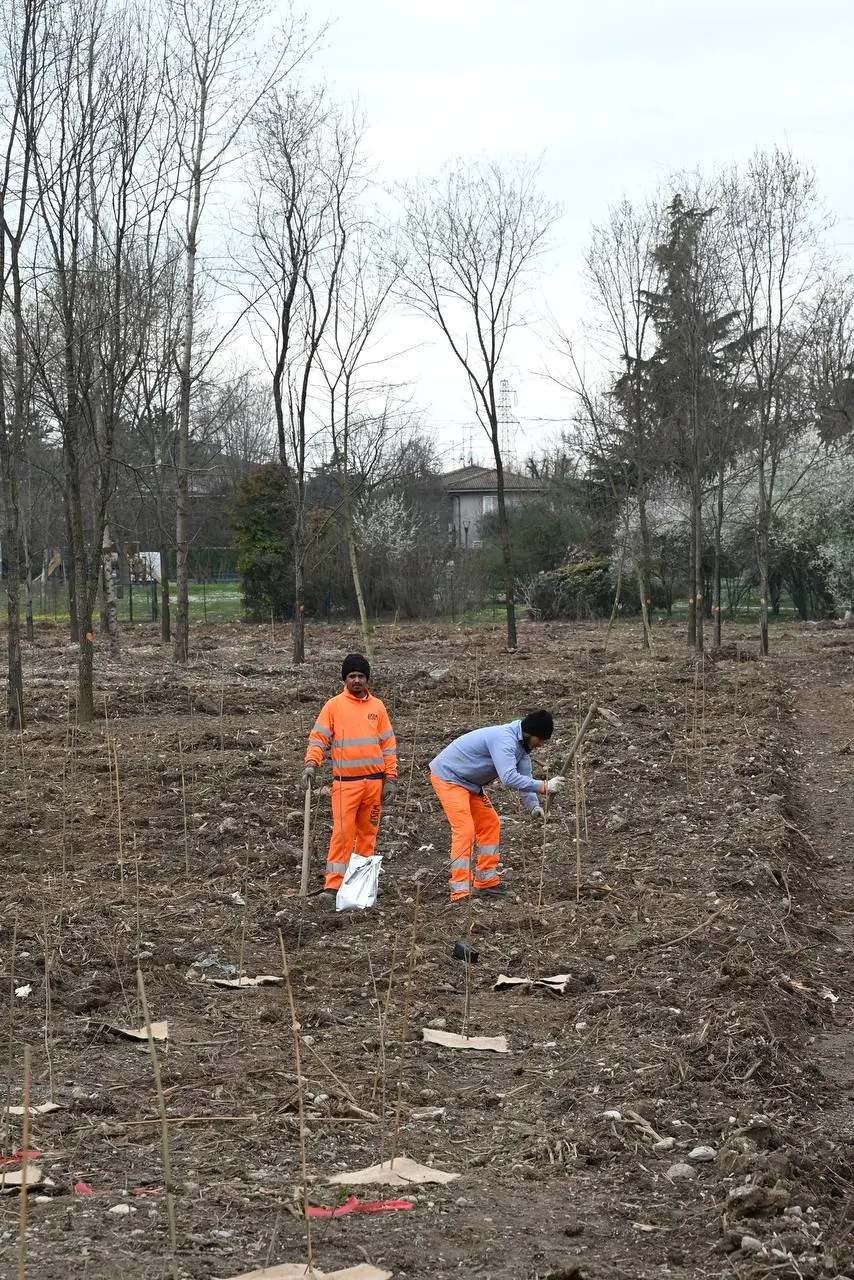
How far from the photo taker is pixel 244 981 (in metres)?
6.82

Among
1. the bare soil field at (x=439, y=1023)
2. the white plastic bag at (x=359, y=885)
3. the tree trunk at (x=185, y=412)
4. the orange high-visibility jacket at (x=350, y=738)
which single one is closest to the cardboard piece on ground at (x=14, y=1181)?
the bare soil field at (x=439, y=1023)

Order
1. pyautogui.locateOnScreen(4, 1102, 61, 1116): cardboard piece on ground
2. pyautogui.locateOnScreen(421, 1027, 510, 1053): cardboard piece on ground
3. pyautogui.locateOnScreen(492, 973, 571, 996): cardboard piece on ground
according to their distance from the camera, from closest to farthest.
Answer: pyautogui.locateOnScreen(4, 1102, 61, 1116): cardboard piece on ground < pyautogui.locateOnScreen(421, 1027, 510, 1053): cardboard piece on ground < pyautogui.locateOnScreen(492, 973, 571, 996): cardboard piece on ground

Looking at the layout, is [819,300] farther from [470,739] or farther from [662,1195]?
[662,1195]

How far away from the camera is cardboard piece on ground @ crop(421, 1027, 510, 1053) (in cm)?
587

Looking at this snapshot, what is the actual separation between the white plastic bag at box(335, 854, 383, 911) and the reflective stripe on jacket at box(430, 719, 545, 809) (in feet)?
2.23

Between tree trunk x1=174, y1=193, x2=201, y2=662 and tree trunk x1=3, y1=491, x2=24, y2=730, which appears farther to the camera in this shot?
tree trunk x1=174, y1=193, x2=201, y2=662

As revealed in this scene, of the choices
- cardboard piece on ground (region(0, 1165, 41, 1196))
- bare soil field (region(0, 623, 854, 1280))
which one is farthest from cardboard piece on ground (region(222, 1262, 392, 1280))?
cardboard piece on ground (region(0, 1165, 41, 1196))

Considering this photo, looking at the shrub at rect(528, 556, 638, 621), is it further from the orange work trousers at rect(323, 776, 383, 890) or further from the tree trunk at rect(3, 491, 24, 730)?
the orange work trousers at rect(323, 776, 383, 890)

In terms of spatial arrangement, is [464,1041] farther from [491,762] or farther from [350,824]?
[350,824]

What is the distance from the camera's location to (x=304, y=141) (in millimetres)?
22641

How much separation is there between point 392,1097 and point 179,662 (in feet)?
Answer: 59.6

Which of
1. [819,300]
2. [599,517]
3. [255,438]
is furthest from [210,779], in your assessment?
[255,438]

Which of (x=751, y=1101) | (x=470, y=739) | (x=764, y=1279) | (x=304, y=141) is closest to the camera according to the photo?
(x=764, y=1279)

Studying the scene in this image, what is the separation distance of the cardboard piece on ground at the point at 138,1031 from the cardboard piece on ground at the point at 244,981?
2.42 feet
